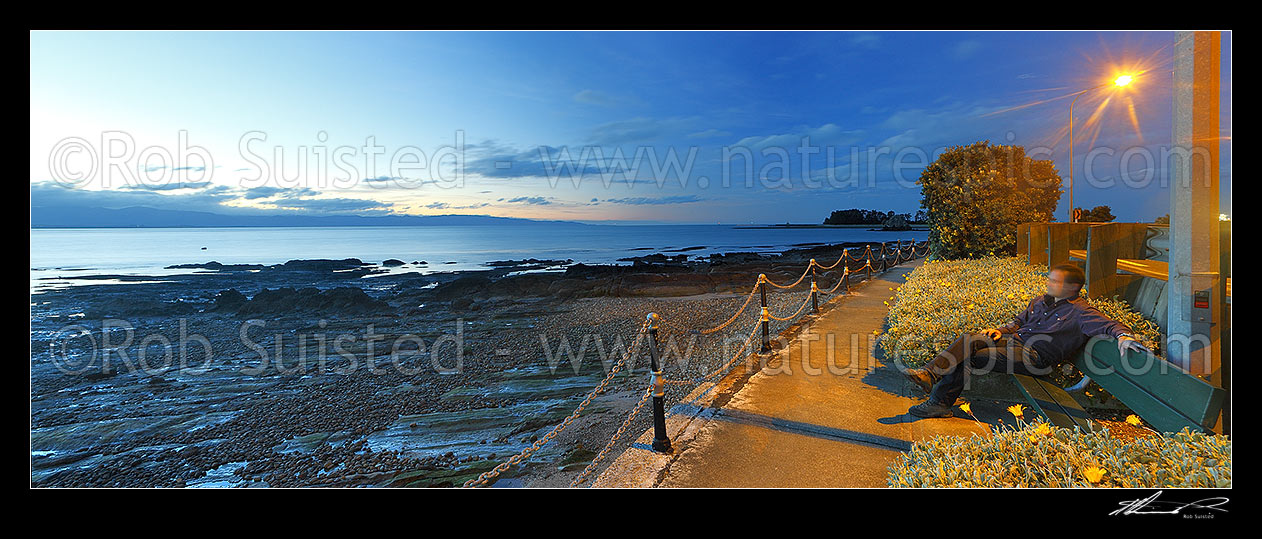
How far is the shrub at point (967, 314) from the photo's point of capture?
14.7ft

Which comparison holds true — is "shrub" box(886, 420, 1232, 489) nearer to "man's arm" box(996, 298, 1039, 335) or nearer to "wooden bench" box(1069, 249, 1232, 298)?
"man's arm" box(996, 298, 1039, 335)

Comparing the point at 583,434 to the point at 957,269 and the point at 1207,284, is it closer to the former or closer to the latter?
the point at 1207,284

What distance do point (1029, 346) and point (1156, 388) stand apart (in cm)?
130

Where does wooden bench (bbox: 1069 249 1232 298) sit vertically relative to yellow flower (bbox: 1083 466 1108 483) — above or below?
above

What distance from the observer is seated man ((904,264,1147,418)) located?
3965 mm

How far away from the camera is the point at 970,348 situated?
4.21 metres

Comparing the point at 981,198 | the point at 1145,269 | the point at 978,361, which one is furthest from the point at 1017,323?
the point at 981,198

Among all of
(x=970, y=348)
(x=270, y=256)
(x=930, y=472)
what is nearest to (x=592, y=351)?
(x=970, y=348)

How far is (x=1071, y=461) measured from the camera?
100 inches

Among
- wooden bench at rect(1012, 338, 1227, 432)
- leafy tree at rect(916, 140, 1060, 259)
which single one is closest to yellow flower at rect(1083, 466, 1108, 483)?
wooden bench at rect(1012, 338, 1227, 432)

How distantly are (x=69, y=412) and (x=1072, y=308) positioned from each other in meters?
14.7

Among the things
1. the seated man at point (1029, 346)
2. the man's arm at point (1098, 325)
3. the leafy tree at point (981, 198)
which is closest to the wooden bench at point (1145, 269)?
the seated man at point (1029, 346)
